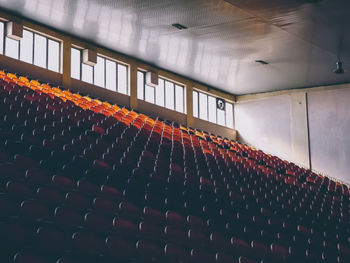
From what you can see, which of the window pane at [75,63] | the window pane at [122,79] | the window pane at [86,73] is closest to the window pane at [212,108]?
the window pane at [122,79]

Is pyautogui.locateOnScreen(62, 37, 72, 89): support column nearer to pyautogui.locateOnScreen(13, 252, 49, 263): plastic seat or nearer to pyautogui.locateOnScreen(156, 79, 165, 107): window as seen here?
pyautogui.locateOnScreen(156, 79, 165, 107): window

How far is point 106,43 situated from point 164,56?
0.80 m

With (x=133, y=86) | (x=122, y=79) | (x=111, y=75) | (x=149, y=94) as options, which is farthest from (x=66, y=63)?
(x=149, y=94)

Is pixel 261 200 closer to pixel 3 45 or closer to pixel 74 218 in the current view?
pixel 74 218

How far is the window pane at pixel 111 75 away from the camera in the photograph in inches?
284

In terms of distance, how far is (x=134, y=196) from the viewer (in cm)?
355

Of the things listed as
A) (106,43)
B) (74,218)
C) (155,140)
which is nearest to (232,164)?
(155,140)

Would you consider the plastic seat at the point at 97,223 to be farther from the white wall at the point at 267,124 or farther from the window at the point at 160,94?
the white wall at the point at 267,124

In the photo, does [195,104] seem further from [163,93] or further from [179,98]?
[163,93]

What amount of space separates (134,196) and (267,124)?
5.57 meters

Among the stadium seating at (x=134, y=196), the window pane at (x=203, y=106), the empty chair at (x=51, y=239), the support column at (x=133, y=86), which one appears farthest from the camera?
the window pane at (x=203, y=106)

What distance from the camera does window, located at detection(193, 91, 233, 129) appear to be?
8617 millimetres

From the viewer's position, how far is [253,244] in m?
3.56

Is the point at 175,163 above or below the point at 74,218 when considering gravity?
below
